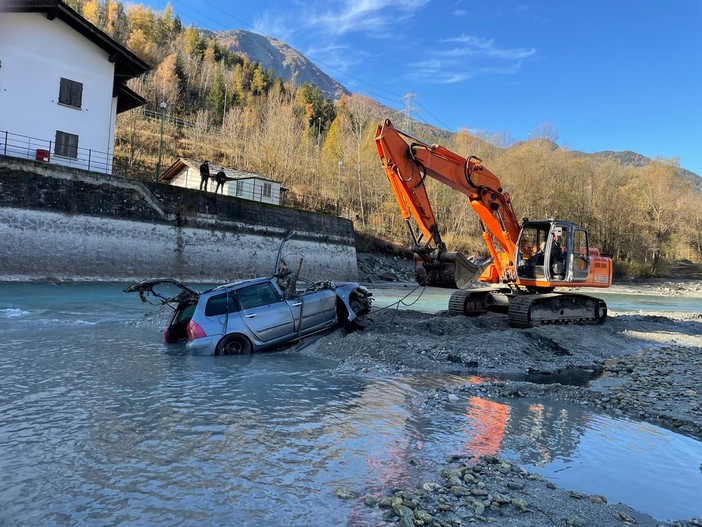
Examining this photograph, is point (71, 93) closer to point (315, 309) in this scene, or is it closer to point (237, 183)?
point (237, 183)

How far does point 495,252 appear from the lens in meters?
15.5

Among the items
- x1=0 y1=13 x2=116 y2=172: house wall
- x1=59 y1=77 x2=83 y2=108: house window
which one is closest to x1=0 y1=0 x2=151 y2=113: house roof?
x1=0 y1=13 x2=116 y2=172: house wall

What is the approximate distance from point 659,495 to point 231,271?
94.9 ft

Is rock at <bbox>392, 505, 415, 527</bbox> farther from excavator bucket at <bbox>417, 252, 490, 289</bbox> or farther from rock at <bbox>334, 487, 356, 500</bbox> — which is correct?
excavator bucket at <bbox>417, 252, 490, 289</bbox>

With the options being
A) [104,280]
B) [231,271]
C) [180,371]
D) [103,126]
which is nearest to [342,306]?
[180,371]

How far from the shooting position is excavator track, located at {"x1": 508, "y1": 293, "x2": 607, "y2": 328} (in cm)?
1367

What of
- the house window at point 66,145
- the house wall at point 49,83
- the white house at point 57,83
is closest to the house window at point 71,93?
the white house at point 57,83

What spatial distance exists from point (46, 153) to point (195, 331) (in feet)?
79.0

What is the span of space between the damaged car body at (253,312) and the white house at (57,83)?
2274 cm

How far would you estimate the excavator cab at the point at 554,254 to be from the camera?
14.4 meters

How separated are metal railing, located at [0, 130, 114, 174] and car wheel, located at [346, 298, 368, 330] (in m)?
21.8

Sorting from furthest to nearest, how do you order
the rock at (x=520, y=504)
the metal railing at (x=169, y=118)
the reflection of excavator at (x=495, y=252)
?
the metal railing at (x=169, y=118), the reflection of excavator at (x=495, y=252), the rock at (x=520, y=504)

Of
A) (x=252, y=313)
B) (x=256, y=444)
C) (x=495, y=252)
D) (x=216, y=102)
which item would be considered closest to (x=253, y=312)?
(x=252, y=313)

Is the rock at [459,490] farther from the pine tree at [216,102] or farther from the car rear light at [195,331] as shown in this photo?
the pine tree at [216,102]
